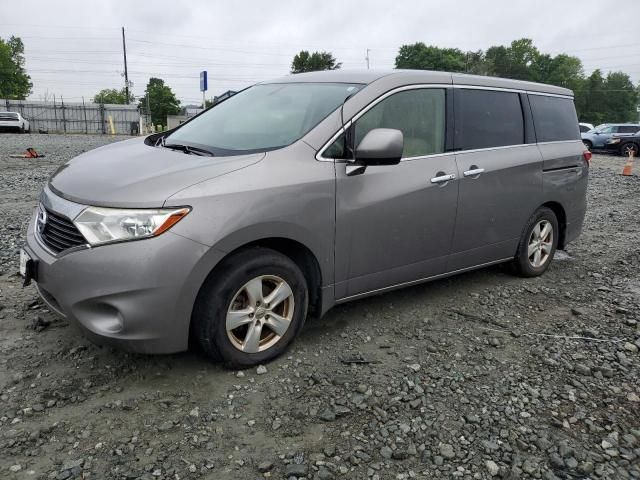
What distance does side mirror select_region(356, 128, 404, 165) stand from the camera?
3250 mm

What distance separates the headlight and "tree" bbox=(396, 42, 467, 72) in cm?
8650

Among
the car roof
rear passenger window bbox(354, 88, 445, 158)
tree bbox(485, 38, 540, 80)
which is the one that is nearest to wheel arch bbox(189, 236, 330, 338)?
rear passenger window bbox(354, 88, 445, 158)

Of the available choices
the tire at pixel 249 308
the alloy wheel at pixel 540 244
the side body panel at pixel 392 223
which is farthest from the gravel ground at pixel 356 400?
the alloy wheel at pixel 540 244

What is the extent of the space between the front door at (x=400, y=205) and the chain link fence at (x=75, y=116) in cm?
3765

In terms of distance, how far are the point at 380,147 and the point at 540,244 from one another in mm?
2573

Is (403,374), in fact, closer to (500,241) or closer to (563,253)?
(500,241)

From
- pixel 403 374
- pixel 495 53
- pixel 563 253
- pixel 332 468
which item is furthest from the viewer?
pixel 495 53

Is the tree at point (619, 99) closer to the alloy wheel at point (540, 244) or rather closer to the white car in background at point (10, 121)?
the white car in background at point (10, 121)

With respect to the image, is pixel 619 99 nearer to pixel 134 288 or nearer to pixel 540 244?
pixel 540 244

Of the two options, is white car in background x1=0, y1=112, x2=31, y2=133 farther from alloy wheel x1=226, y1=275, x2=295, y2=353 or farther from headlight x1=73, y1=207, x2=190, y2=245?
alloy wheel x1=226, y1=275, x2=295, y2=353

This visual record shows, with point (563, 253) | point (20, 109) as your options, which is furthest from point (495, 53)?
point (563, 253)

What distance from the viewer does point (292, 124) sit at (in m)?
3.51

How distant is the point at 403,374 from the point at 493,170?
6.37ft

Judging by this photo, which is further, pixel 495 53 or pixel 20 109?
pixel 495 53
